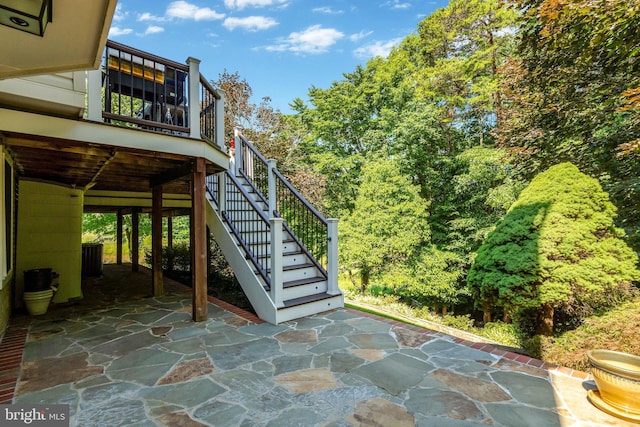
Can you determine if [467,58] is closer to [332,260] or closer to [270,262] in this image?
[332,260]

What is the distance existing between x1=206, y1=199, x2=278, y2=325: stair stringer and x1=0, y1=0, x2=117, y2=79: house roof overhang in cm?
316

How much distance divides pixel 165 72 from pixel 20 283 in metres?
4.19

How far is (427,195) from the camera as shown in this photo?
13.9m

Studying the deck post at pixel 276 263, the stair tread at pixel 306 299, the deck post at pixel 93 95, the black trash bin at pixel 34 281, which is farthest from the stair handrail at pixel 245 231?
the black trash bin at pixel 34 281

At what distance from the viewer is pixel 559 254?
586 centimetres

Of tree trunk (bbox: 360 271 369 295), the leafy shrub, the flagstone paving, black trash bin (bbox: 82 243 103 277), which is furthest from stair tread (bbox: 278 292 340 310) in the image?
tree trunk (bbox: 360 271 369 295)

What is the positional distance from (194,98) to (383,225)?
8467mm

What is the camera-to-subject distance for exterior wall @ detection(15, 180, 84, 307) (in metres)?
5.05

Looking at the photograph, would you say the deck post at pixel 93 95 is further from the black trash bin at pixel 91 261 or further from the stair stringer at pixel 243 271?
the black trash bin at pixel 91 261

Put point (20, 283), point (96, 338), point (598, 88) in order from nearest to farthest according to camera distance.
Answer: point (96, 338)
point (20, 283)
point (598, 88)

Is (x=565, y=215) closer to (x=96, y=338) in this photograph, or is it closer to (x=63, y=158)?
(x=96, y=338)

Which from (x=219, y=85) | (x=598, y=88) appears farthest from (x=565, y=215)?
(x=219, y=85)

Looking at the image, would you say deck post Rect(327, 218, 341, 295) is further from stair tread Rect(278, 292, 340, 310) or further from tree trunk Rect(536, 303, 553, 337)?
tree trunk Rect(536, 303, 553, 337)

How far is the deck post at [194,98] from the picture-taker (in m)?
4.11
